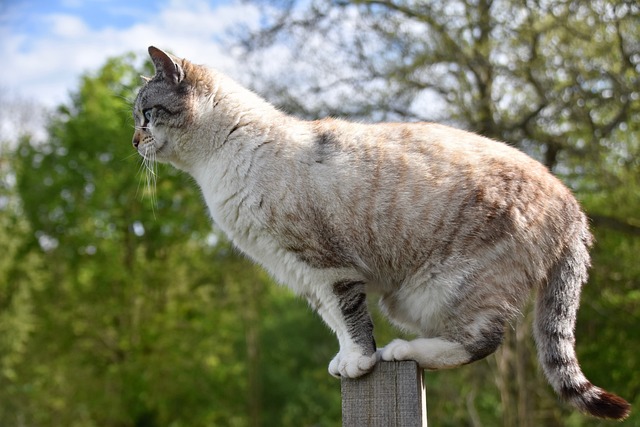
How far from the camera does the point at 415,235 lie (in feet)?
10.9

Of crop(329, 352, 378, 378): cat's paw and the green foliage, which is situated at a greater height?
crop(329, 352, 378, 378): cat's paw

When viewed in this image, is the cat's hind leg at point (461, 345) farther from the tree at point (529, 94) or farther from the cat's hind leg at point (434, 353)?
the tree at point (529, 94)

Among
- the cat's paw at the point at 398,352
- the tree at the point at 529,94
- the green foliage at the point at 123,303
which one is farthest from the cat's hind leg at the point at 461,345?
the green foliage at the point at 123,303

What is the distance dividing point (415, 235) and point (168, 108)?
1.49 metres

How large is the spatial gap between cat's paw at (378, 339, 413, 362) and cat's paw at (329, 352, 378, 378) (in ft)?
0.15

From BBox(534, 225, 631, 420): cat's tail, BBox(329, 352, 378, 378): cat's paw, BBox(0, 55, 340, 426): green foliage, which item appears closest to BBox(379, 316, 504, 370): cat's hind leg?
BBox(329, 352, 378, 378): cat's paw

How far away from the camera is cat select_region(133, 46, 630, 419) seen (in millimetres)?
3246

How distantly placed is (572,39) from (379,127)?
271 inches

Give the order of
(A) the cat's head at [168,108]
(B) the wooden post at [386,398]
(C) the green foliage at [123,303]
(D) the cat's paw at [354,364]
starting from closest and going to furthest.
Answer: (B) the wooden post at [386,398]
(D) the cat's paw at [354,364]
(A) the cat's head at [168,108]
(C) the green foliage at [123,303]

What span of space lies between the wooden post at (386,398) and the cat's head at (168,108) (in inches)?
61.2

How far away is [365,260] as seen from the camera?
3414mm

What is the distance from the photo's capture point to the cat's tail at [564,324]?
3.18 metres

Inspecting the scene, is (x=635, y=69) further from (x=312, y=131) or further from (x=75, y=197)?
(x=75, y=197)

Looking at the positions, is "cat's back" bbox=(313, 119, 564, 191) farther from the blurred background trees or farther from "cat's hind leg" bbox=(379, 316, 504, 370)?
the blurred background trees
